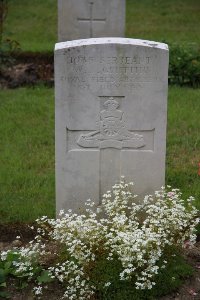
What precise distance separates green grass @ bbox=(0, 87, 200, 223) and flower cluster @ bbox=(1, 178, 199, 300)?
1021mm

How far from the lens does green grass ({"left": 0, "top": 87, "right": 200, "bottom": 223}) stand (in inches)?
212

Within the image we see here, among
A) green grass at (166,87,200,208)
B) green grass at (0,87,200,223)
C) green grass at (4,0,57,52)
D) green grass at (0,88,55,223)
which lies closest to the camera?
green grass at (0,88,55,223)

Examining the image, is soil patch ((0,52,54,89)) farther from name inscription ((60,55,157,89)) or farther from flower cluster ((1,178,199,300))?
flower cluster ((1,178,199,300))

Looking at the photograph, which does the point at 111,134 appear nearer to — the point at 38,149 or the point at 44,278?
the point at 44,278

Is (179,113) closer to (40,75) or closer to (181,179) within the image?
(181,179)

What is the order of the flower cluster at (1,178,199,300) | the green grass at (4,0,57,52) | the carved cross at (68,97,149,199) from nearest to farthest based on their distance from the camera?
the flower cluster at (1,178,199,300) → the carved cross at (68,97,149,199) → the green grass at (4,0,57,52)

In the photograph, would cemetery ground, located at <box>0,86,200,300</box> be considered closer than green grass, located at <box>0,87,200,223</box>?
Yes

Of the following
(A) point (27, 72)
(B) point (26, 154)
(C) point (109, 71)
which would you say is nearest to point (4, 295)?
(C) point (109, 71)

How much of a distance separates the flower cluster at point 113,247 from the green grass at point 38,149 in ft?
3.35

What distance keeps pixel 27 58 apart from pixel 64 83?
7.30m

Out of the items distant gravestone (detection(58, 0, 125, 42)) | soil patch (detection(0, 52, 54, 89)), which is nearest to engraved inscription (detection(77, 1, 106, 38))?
distant gravestone (detection(58, 0, 125, 42))

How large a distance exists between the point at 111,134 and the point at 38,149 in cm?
242

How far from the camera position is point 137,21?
15.0 m

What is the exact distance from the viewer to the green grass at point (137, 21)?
1359 cm
